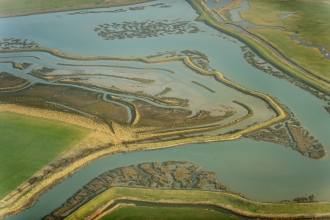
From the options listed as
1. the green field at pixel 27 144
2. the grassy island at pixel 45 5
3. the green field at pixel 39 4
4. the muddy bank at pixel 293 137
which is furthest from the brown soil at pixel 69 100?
the green field at pixel 39 4

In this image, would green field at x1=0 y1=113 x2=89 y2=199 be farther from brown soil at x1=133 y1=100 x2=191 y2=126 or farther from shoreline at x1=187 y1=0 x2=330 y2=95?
shoreline at x1=187 y1=0 x2=330 y2=95

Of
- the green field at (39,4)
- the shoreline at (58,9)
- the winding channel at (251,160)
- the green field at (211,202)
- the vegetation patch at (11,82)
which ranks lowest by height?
the green field at (211,202)

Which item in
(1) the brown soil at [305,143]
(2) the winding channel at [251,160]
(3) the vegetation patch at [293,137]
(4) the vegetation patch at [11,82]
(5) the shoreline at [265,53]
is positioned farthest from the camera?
(4) the vegetation patch at [11,82]

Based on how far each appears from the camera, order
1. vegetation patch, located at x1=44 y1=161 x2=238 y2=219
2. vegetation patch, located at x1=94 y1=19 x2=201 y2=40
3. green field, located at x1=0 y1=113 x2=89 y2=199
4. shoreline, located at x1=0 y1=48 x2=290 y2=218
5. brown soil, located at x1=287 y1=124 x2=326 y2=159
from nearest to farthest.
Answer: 1. shoreline, located at x1=0 y1=48 x2=290 y2=218
2. vegetation patch, located at x1=44 y1=161 x2=238 y2=219
3. green field, located at x1=0 y1=113 x2=89 y2=199
4. brown soil, located at x1=287 y1=124 x2=326 y2=159
5. vegetation patch, located at x1=94 y1=19 x2=201 y2=40

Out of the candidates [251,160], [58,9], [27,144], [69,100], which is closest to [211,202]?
[251,160]

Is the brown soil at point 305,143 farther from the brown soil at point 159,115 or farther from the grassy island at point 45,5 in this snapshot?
the grassy island at point 45,5

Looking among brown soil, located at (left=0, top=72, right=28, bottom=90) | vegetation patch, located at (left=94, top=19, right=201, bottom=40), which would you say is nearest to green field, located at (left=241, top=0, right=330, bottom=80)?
vegetation patch, located at (left=94, top=19, right=201, bottom=40)

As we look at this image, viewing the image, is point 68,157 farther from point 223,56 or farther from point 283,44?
point 283,44

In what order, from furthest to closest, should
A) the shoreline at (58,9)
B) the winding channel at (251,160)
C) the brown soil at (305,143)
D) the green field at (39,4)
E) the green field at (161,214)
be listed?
the green field at (39,4), the shoreline at (58,9), the brown soil at (305,143), the winding channel at (251,160), the green field at (161,214)
